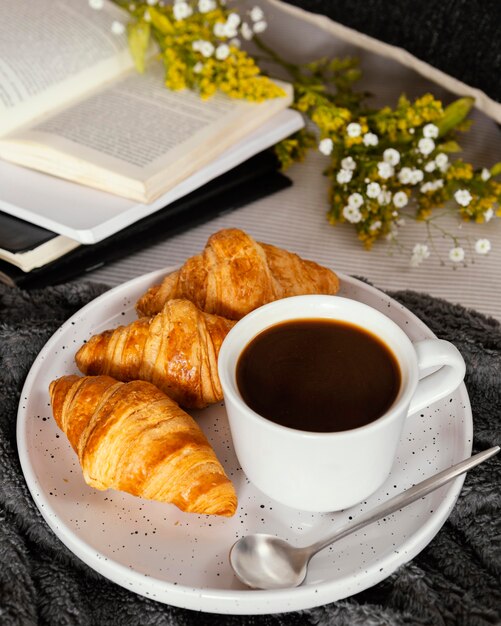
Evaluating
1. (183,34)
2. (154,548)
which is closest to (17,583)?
(154,548)

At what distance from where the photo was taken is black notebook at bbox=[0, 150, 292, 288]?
4.66 ft

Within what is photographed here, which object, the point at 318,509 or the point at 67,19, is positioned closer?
the point at 318,509

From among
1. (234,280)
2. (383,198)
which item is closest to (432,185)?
(383,198)

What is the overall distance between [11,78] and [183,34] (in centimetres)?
38

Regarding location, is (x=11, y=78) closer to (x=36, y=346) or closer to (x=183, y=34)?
(x=183, y=34)

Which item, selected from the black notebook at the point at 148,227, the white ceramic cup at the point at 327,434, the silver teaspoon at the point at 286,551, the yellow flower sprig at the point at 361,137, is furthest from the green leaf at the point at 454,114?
the silver teaspoon at the point at 286,551

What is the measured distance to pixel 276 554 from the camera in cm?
87

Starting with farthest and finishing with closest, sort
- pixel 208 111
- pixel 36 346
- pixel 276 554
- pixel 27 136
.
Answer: pixel 208 111 → pixel 27 136 → pixel 36 346 → pixel 276 554

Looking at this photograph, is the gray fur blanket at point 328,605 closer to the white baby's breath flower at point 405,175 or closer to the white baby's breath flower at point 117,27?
the white baby's breath flower at point 405,175

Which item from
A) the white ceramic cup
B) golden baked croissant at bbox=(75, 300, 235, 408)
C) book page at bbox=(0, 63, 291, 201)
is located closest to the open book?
book page at bbox=(0, 63, 291, 201)

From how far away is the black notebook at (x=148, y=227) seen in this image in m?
1.42

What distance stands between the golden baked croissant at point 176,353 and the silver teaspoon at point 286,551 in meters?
0.22

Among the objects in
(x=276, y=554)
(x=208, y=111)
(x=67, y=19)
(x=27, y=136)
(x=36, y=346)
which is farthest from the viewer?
(x=67, y=19)

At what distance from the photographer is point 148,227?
5.08 ft
